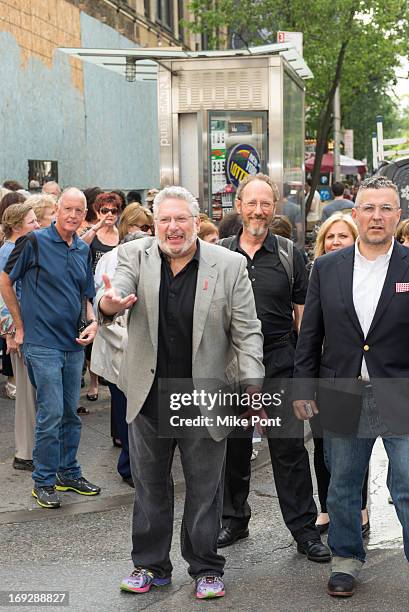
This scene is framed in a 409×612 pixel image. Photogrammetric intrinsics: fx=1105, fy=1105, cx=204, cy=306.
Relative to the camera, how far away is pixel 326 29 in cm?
2622

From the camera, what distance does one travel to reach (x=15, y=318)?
7312 mm

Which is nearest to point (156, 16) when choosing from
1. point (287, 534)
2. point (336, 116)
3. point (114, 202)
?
point (336, 116)

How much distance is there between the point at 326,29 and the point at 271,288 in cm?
2131

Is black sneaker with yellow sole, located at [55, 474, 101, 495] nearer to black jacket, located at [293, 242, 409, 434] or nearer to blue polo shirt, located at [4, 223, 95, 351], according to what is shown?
blue polo shirt, located at [4, 223, 95, 351]

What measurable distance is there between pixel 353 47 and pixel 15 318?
2220cm

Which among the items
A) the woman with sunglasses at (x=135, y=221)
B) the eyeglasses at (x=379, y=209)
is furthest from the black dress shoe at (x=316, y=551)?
the woman with sunglasses at (x=135, y=221)

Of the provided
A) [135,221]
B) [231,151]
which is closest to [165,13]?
[231,151]

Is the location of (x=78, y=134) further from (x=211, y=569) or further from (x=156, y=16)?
(x=211, y=569)

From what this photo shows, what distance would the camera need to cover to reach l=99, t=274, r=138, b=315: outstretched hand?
500cm

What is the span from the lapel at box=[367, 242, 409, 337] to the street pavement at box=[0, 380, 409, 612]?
4.44 feet

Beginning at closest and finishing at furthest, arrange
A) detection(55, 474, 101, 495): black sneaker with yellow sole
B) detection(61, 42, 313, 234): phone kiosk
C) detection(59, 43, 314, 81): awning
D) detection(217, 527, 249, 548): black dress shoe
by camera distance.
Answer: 1. detection(217, 527, 249, 548): black dress shoe
2. detection(55, 474, 101, 495): black sneaker with yellow sole
3. detection(59, 43, 314, 81): awning
4. detection(61, 42, 313, 234): phone kiosk

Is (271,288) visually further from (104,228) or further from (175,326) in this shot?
(104,228)

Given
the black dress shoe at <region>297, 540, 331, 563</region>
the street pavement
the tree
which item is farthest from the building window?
the black dress shoe at <region>297, 540, 331, 563</region>

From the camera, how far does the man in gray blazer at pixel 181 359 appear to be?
5277 millimetres
